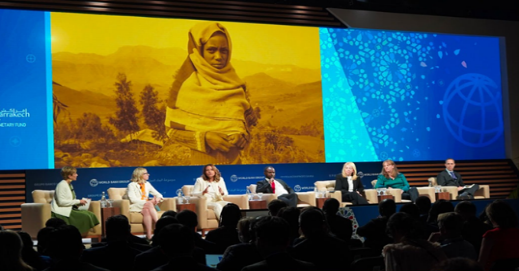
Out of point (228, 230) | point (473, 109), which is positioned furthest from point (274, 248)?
point (473, 109)

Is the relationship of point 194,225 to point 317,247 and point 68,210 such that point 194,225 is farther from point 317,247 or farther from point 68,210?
point 68,210

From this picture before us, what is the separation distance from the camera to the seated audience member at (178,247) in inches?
97.3

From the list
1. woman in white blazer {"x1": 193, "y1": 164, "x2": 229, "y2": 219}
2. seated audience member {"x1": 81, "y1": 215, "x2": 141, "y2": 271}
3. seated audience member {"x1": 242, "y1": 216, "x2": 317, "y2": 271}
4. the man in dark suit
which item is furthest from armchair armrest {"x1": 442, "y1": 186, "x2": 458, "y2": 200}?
seated audience member {"x1": 242, "y1": 216, "x2": 317, "y2": 271}

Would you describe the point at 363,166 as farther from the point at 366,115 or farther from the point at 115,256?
the point at 115,256

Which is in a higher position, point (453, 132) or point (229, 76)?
point (229, 76)

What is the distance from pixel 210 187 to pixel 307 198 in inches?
63.2

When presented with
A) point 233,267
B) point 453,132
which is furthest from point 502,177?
point 233,267

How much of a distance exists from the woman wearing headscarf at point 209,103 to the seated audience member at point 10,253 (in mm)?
8488

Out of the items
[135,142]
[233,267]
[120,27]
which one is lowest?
[233,267]

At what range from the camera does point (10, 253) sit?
8.77 feet

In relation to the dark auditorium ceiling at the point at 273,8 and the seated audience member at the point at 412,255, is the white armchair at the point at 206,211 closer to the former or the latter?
the dark auditorium ceiling at the point at 273,8

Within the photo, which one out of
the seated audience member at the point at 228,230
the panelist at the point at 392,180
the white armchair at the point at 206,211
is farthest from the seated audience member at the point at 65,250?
the panelist at the point at 392,180

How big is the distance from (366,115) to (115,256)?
31.5ft

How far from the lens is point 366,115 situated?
12.7 metres
